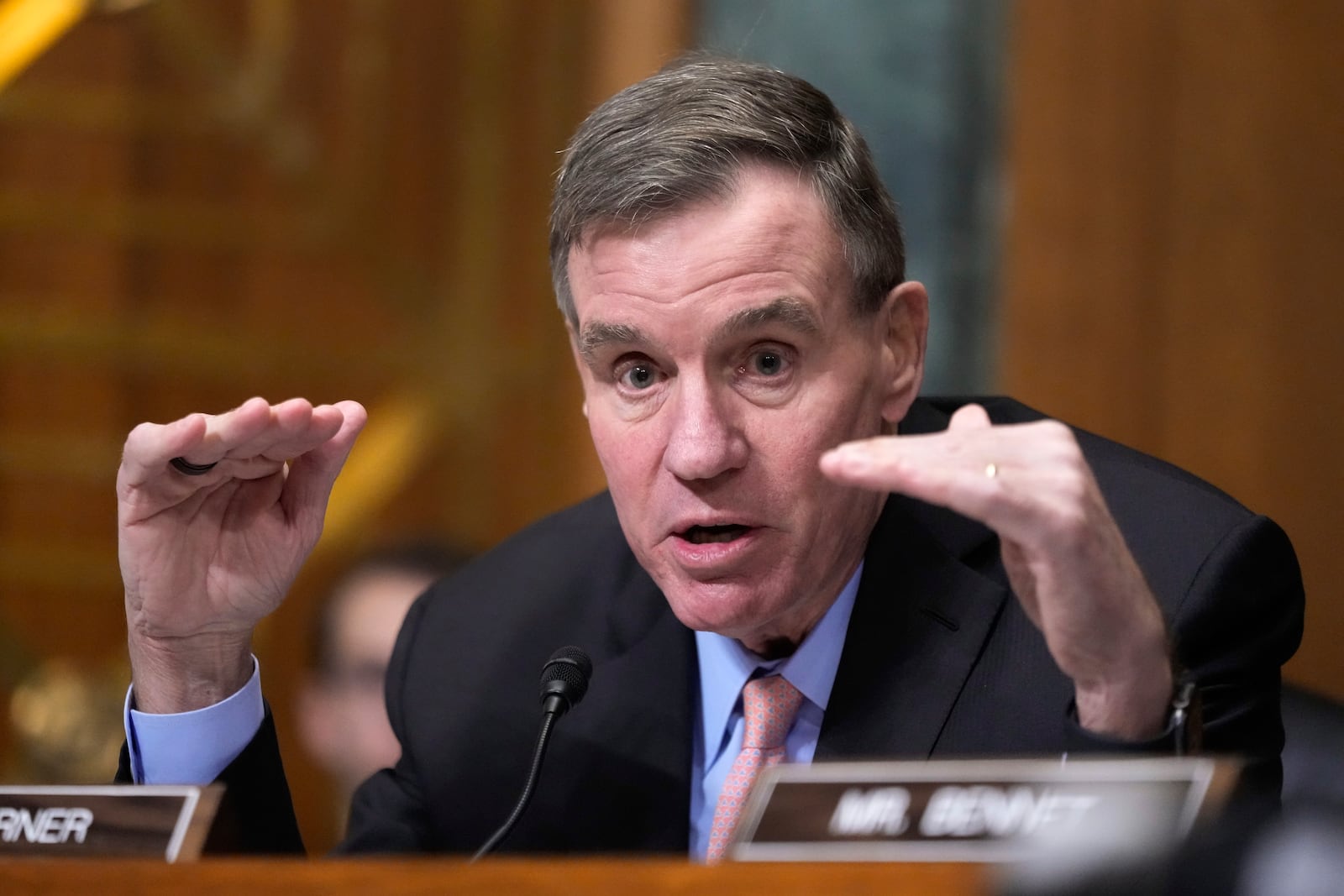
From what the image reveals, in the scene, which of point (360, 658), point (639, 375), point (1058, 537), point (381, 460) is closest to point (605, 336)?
point (639, 375)

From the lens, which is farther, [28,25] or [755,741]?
[28,25]

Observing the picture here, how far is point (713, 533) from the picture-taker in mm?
1771

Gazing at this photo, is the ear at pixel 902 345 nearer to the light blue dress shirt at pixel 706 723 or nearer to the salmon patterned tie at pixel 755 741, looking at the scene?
the light blue dress shirt at pixel 706 723

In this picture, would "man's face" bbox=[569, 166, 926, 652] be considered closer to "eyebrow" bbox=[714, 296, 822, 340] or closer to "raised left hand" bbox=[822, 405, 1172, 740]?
"eyebrow" bbox=[714, 296, 822, 340]

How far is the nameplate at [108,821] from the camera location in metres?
1.27

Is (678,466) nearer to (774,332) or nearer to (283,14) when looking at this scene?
(774,332)

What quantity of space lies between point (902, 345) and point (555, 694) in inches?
25.5

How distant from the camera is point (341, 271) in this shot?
168 inches

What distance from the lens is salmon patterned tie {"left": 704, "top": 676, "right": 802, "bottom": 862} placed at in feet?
5.88

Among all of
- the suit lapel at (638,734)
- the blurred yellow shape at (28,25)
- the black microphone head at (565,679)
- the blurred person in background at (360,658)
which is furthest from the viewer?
the blurred yellow shape at (28,25)

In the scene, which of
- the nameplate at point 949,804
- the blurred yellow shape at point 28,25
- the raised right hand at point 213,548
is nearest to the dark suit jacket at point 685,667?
the raised right hand at point 213,548

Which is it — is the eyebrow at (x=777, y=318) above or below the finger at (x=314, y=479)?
above

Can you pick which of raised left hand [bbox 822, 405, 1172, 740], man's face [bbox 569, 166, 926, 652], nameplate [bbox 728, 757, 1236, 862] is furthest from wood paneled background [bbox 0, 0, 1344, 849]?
nameplate [bbox 728, 757, 1236, 862]

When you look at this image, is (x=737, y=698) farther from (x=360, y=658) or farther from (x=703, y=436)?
(x=360, y=658)
